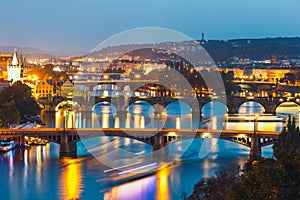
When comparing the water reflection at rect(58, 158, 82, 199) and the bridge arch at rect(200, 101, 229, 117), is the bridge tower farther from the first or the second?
the bridge arch at rect(200, 101, 229, 117)

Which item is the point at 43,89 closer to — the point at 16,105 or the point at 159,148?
the point at 16,105

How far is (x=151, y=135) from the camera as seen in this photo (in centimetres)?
1216

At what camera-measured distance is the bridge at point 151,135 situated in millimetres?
11703

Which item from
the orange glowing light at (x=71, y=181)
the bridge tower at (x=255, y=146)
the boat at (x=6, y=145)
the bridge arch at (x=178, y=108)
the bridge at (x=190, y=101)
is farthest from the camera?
the bridge at (x=190, y=101)

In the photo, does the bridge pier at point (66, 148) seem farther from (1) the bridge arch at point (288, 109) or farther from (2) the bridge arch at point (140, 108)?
(1) the bridge arch at point (288, 109)

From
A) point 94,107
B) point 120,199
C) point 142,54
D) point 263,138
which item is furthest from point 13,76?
point 120,199

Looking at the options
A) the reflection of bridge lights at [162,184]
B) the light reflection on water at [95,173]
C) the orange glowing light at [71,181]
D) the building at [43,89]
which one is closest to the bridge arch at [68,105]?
the building at [43,89]

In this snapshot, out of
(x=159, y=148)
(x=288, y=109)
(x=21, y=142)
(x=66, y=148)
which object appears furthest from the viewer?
(x=288, y=109)

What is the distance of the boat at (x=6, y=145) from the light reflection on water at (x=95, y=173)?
17cm

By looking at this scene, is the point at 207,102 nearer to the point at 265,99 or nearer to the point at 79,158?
the point at 265,99

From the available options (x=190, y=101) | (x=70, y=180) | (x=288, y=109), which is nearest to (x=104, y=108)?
(x=190, y=101)

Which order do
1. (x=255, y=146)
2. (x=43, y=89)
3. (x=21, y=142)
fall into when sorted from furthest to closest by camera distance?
(x=43, y=89)
(x=21, y=142)
(x=255, y=146)

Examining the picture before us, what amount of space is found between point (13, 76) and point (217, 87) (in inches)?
323

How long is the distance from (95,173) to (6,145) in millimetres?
2917
